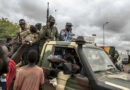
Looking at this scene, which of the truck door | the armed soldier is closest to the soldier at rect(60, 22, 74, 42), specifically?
the armed soldier

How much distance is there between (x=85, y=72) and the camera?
9.39 feet

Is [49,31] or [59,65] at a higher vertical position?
[49,31]

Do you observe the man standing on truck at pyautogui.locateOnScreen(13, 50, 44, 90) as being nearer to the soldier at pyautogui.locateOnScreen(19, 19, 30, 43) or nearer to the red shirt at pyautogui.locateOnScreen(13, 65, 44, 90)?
the red shirt at pyautogui.locateOnScreen(13, 65, 44, 90)

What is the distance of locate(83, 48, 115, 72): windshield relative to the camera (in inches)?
120

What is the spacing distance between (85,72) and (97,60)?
53 centimetres

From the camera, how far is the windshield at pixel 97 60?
305 centimetres

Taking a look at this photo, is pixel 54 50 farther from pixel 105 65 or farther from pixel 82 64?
pixel 105 65

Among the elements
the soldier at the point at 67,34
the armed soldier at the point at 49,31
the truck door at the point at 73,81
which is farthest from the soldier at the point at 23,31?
the truck door at the point at 73,81

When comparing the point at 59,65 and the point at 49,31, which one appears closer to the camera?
the point at 59,65

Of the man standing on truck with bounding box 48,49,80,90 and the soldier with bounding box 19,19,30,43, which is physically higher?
the soldier with bounding box 19,19,30,43

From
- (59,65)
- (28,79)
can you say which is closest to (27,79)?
Answer: (28,79)

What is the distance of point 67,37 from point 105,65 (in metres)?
2.03

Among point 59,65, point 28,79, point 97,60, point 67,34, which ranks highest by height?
point 67,34

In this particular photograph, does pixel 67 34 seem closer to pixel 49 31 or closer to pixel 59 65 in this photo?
pixel 49 31
